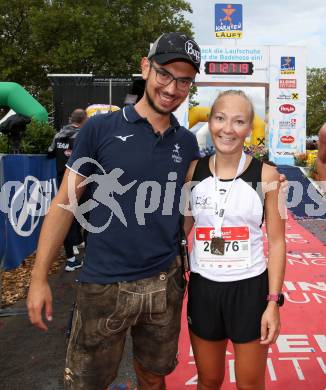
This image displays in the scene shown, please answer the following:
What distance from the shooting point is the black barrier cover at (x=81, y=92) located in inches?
679

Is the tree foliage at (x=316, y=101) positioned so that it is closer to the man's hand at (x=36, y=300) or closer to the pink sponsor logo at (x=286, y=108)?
the pink sponsor logo at (x=286, y=108)

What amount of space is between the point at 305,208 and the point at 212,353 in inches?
349

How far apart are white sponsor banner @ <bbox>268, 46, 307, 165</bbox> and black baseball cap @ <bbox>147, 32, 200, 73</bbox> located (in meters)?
14.4

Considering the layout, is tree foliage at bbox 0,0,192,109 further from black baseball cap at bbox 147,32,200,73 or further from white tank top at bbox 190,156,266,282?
white tank top at bbox 190,156,266,282

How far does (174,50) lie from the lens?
1927 millimetres

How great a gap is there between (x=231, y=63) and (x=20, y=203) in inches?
482

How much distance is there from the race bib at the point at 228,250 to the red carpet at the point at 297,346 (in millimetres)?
1272

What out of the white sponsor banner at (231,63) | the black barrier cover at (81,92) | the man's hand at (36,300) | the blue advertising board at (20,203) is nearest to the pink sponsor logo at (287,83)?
the white sponsor banner at (231,63)

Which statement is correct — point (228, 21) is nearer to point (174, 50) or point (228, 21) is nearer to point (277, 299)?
point (174, 50)

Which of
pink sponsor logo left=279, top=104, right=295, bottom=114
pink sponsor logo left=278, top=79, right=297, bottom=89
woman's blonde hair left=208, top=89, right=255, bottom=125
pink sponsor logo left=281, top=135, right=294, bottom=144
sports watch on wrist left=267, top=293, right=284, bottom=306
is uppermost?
pink sponsor logo left=278, top=79, right=297, bottom=89

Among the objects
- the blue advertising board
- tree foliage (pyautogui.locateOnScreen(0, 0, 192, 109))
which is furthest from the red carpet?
tree foliage (pyautogui.locateOnScreen(0, 0, 192, 109))

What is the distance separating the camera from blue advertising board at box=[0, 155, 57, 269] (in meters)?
4.31

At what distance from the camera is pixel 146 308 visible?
1.95m

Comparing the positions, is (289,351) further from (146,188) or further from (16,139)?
(16,139)
